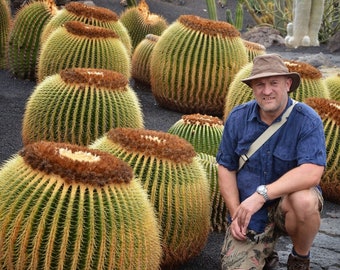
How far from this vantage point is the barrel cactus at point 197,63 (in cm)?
777

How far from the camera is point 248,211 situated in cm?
371

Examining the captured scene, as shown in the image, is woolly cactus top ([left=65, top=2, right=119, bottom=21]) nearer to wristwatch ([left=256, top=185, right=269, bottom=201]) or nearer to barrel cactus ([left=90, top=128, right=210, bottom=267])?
barrel cactus ([left=90, top=128, right=210, bottom=267])

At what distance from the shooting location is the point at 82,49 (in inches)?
273

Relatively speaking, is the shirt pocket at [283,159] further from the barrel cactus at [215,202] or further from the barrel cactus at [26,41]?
the barrel cactus at [26,41]

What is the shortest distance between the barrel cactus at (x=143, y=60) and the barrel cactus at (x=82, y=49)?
1758mm

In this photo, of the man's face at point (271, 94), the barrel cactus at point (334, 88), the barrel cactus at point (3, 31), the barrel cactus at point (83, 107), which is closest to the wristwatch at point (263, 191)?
the man's face at point (271, 94)

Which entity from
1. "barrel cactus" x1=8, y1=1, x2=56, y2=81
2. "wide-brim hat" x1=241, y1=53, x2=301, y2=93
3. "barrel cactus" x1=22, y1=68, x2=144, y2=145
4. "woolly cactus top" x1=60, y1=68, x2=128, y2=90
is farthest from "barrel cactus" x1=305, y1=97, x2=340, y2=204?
"barrel cactus" x1=8, y1=1, x2=56, y2=81

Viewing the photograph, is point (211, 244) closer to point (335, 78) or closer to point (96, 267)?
point (96, 267)

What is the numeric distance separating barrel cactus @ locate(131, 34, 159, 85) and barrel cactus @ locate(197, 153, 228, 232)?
4107 millimetres

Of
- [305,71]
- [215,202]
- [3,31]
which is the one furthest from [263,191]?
[3,31]

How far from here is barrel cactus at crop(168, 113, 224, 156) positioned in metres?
5.61

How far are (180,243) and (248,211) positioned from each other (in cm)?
54

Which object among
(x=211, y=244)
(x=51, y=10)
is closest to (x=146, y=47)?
(x=51, y=10)

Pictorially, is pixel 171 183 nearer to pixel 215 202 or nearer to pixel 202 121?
pixel 215 202
